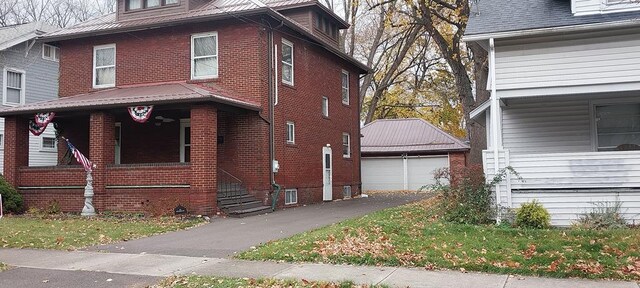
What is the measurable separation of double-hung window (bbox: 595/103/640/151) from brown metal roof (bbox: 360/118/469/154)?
1524 cm

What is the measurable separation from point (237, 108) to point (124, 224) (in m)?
4.75

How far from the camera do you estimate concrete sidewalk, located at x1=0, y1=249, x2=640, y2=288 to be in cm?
739

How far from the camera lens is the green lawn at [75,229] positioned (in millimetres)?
11305

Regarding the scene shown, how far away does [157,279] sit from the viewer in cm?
798

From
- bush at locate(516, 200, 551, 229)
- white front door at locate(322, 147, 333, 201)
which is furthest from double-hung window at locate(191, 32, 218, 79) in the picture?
bush at locate(516, 200, 551, 229)

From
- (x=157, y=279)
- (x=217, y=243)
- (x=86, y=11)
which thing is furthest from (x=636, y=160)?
(x=86, y=11)

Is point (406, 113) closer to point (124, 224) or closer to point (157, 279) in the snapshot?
point (124, 224)

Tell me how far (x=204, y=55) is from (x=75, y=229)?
24.7 feet

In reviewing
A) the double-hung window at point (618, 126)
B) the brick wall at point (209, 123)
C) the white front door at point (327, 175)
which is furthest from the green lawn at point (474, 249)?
the white front door at point (327, 175)

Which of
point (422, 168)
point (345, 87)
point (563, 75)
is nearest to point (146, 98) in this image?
point (563, 75)

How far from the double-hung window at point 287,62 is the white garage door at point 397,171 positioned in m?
13.1

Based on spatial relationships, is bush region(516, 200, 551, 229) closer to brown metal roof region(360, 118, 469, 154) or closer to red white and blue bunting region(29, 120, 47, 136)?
red white and blue bunting region(29, 120, 47, 136)

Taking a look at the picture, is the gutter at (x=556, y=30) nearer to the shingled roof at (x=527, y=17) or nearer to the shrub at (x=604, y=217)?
the shingled roof at (x=527, y=17)

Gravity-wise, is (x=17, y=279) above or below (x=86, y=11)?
below
